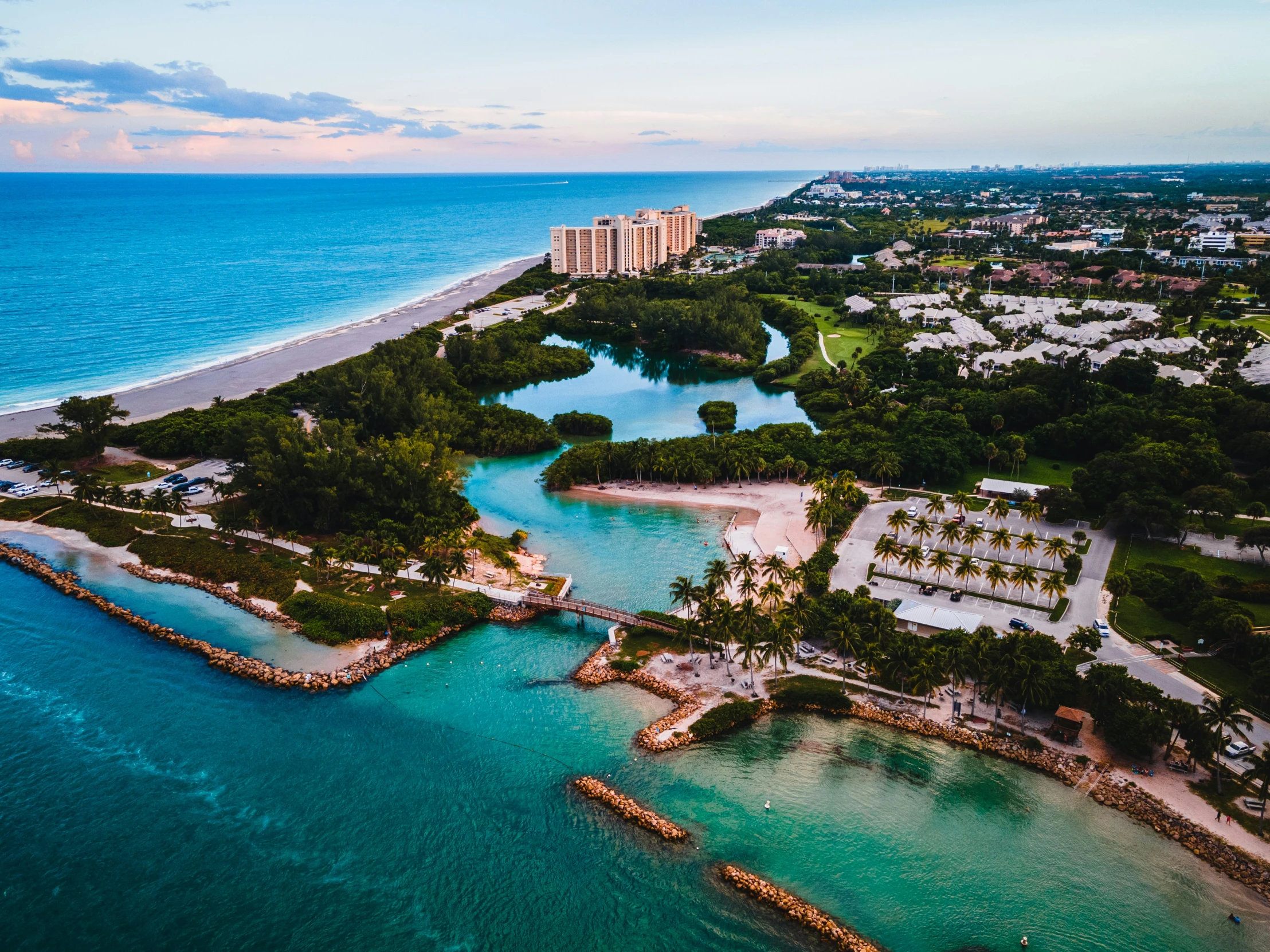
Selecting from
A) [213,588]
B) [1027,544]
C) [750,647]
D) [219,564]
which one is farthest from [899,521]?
[219,564]

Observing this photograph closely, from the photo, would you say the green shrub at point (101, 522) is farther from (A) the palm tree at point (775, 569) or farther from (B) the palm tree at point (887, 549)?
(B) the palm tree at point (887, 549)

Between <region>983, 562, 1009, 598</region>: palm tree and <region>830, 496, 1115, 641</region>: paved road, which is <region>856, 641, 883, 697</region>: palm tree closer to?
<region>830, 496, 1115, 641</region>: paved road

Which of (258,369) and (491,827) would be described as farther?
(258,369)

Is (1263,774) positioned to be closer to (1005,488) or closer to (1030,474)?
(1005,488)

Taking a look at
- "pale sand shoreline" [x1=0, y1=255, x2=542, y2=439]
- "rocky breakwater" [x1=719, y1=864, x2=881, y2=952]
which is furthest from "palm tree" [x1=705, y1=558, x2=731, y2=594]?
"pale sand shoreline" [x1=0, y1=255, x2=542, y2=439]


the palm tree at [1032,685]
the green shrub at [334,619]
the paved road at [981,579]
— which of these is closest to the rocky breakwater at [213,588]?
the green shrub at [334,619]

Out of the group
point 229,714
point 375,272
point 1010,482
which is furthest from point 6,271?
point 1010,482
